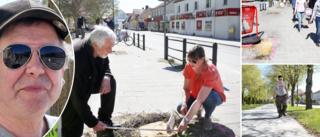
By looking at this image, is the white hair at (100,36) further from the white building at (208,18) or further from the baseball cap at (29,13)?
the white building at (208,18)

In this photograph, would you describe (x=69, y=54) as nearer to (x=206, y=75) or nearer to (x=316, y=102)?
(x=206, y=75)

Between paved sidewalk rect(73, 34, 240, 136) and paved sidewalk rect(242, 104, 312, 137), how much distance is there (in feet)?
2.41

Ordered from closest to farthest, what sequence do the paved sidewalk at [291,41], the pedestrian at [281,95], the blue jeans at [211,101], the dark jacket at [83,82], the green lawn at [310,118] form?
1. the dark jacket at [83,82]
2. the blue jeans at [211,101]
3. the green lawn at [310,118]
4. the pedestrian at [281,95]
5. the paved sidewalk at [291,41]

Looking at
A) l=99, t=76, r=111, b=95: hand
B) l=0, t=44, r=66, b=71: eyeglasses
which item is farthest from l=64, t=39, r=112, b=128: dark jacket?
l=0, t=44, r=66, b=71: eyeglasses

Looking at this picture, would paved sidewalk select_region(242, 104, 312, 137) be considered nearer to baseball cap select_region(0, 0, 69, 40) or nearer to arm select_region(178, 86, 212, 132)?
arm select_region(178, 86, 212, 132)

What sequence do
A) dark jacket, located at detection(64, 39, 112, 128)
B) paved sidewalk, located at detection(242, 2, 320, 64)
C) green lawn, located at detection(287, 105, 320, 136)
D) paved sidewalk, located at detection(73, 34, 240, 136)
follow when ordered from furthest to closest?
1. paved sidewalk, located at detection(242, 2, 320, 64)
2. green lawn, located at detection(287, 105, 320, 136)
3. paved sidewalk, located at detection(73, 34, 240, 136)
4. dark jacket, located at detection(64, 39, 112, 128)

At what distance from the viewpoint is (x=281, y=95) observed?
566 cm

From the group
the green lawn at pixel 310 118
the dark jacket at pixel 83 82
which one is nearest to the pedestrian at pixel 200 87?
the dark jacket at pixel 83 82

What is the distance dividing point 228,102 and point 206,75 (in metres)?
2.02

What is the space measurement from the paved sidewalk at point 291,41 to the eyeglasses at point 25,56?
532 centimetres

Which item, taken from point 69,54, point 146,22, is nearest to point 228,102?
point 69,54

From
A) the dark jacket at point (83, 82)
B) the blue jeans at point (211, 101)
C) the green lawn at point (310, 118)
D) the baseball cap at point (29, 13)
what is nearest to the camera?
the baseball cap at point (29, 13)

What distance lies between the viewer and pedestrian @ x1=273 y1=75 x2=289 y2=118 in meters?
5.26

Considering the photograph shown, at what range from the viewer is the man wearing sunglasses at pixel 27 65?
18.3 inches
